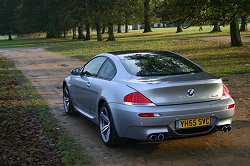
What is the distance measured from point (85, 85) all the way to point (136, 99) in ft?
6.22

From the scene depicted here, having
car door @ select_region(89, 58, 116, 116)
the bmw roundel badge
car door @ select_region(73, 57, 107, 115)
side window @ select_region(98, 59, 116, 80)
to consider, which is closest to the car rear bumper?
the bmw roundel badge

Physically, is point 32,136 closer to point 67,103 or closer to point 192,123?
point 67,103

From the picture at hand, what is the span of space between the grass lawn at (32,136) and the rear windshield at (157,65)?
→ 1.58 m

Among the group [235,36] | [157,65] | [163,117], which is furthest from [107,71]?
[235,36]

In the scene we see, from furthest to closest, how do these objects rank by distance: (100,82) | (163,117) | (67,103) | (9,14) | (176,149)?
1. (9,14)
2. (67,103)
3. (100,82)
4. (176,149)
5. (163,117)

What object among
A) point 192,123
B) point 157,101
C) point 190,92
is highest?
point 190,92

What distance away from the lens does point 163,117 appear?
5223 mm

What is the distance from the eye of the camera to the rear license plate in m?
5.29

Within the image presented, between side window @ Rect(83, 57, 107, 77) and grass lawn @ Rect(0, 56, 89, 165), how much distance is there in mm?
1200

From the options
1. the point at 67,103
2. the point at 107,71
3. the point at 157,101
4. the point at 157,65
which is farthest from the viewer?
the point at 67,103

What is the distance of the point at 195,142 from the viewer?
604cm

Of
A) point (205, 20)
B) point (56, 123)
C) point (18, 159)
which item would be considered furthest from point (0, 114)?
point (205, 20)

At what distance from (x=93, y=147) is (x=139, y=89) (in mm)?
1334

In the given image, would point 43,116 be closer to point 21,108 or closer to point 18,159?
point 21,108
